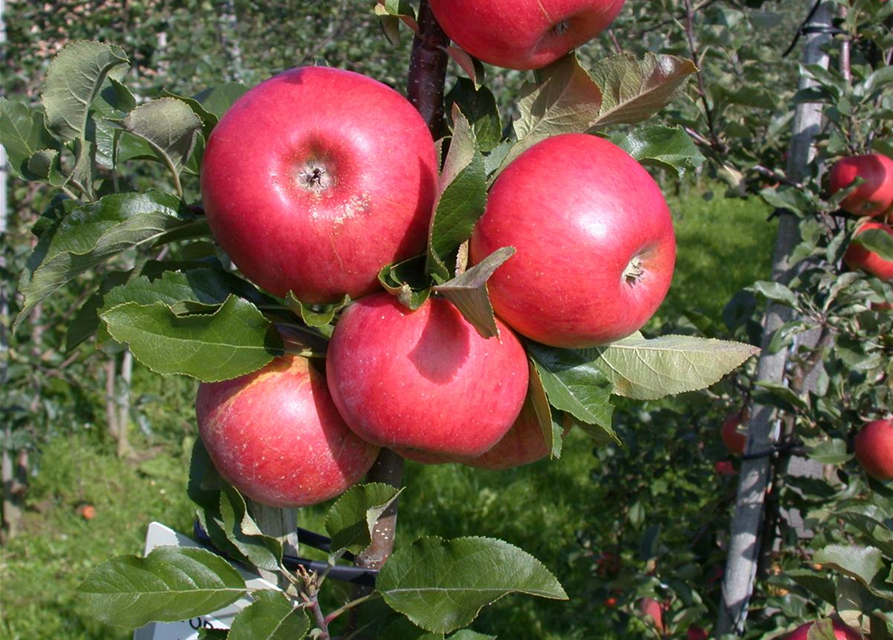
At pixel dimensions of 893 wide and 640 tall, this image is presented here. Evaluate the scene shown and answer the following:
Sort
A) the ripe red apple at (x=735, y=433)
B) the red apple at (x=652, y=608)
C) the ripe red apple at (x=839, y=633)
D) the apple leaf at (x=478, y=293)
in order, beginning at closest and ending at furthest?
the apple leaf at (x=478, y=293) < the ripe red apple at (x=839, y=633) < the ripe red apple at (x=735, y=433) < the red apple at (x=652, y=608)

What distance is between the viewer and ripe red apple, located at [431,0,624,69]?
2.39 feet

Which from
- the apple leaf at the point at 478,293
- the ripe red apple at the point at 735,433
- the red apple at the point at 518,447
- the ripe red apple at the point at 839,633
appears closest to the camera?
the apple leaf at the point at 478,293

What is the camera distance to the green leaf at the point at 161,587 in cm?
74

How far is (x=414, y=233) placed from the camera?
0.75 meters

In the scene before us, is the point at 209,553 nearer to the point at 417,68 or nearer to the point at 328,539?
the point at 328,539

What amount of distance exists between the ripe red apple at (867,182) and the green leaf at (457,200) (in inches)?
43.6

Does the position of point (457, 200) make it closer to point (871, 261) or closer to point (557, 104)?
point (557, 104)

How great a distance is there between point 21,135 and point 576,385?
620 millimetres

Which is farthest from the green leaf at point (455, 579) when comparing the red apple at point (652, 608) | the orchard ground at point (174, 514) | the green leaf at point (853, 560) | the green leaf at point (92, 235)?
the red apple at point (652, 608)

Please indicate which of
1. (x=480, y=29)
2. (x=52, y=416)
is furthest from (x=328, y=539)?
(x=52, y=416)

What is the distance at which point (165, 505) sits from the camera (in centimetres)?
309

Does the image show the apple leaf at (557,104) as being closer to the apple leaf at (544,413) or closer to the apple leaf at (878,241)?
the apple leaf at (544,413)

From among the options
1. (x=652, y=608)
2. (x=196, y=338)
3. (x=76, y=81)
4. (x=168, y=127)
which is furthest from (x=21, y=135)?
(x=652, y=608)

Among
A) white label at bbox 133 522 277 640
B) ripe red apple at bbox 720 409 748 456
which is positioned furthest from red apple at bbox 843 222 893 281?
white label at bbox 133 522 277 640
